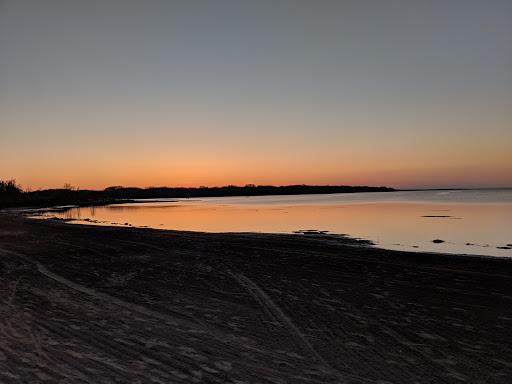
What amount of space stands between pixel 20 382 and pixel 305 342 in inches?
158

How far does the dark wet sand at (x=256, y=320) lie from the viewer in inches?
231

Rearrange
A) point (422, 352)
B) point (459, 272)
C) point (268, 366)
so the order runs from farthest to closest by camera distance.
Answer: point (459, 272), point (422, 352), point (268, 366)

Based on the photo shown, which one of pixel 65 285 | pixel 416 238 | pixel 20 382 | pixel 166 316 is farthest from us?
pixel 416 238

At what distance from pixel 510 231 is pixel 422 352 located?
30120 mm

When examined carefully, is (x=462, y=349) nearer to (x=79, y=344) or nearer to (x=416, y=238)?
(x=79, y=344)

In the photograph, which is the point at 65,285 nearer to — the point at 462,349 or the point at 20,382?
the point at 20,382

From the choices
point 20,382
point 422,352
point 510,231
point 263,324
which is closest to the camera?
point 20,382

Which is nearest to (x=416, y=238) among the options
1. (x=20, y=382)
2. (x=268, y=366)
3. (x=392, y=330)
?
(x=392, y=330)

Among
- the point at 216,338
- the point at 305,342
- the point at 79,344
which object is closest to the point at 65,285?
the point at 79,344

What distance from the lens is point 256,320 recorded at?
828 centimetres

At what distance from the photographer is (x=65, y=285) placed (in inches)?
458

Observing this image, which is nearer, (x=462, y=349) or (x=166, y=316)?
(x=462, y=349)

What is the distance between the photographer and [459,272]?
43.8 feet

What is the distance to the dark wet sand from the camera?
587 cm
